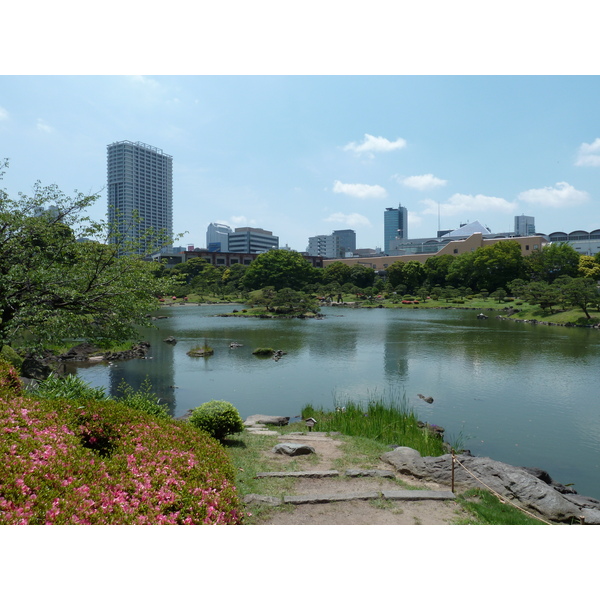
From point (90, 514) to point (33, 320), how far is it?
22.2ft

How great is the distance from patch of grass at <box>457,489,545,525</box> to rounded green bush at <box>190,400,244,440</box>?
4.33 metres

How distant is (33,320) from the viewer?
927cm

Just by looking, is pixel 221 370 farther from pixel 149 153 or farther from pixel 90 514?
pixel 149 153

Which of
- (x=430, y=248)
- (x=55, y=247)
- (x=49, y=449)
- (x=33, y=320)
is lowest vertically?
(x=49, y=449)

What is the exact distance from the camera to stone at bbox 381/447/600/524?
20.4 ft

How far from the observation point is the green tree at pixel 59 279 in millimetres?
9344

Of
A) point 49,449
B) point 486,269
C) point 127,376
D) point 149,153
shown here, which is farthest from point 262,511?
point 486,269

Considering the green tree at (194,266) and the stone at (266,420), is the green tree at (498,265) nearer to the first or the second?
the green tree at (194,266)

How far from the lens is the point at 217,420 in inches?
331

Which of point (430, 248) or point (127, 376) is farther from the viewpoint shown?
point (430, 248)

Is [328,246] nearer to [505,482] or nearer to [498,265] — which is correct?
[498,265]

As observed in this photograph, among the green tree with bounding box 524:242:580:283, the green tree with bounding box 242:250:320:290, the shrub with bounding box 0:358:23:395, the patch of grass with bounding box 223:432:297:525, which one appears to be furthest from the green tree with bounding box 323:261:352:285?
the shrub with bounding box 0:358:23:395

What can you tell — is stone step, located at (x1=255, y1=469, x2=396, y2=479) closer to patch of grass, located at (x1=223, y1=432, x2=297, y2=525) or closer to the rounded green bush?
patch of grass, located at (x1=223, y1=432, x2=297, y2=525)

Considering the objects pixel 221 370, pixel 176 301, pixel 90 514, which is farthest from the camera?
pixel 176 301
